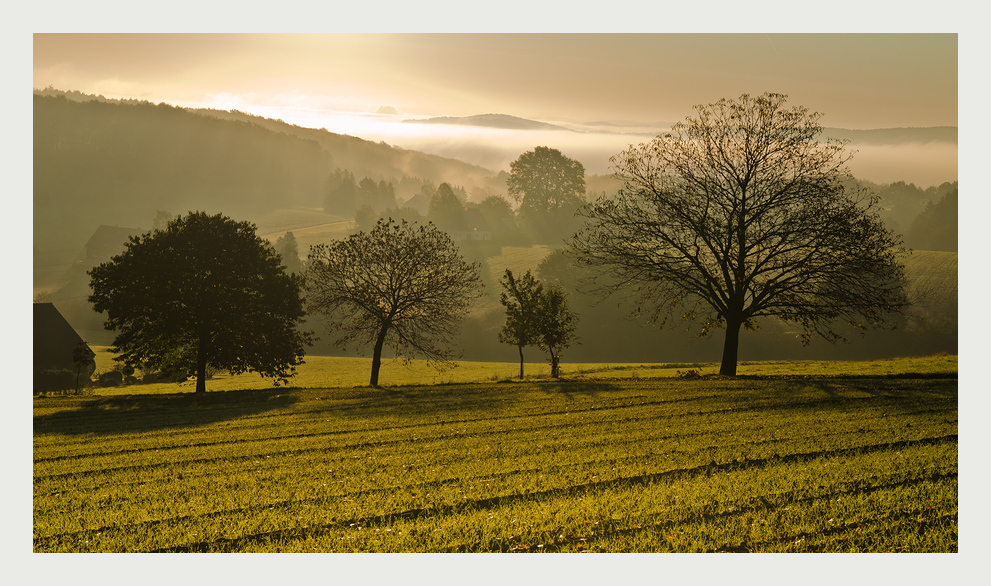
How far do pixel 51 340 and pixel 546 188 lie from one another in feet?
207

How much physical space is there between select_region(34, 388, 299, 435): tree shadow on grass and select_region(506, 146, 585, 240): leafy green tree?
61537 millimetres

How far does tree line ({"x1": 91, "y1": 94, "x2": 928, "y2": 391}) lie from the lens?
1867 centimetres

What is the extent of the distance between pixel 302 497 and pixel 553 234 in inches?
3193

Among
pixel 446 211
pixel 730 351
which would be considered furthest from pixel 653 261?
pixel 446 211

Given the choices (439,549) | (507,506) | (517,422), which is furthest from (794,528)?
(517,422)

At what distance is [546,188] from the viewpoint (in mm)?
85125

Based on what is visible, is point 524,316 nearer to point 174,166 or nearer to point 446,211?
point 446,211

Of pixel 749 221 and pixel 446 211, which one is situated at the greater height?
pixel 446 211

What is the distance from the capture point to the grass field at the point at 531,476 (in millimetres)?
7023

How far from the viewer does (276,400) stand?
70.3 feet

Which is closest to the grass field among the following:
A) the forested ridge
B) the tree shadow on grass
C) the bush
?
the tree shadow on grass

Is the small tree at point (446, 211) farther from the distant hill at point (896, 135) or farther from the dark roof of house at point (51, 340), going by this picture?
A: the distant hill at point (896, 135)

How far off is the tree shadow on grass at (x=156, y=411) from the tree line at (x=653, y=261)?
2263 millimetres

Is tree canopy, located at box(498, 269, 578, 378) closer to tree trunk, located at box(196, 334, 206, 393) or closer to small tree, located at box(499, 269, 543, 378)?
small tree, located at box(499, 269, 543, 378)
